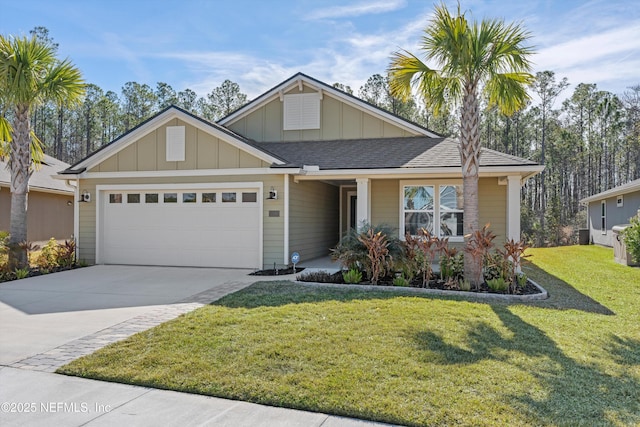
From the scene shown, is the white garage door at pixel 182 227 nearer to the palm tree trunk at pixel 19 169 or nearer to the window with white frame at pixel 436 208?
the palm tree trunk at pixel 19 169

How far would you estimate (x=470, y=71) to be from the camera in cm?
842

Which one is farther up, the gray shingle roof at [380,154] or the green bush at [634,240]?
the gray shingle roof at [380,154]

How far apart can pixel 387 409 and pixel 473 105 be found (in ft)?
22.5

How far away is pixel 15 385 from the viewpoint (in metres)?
3.95

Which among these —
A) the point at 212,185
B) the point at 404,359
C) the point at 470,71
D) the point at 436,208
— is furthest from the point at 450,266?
the point at 212,185

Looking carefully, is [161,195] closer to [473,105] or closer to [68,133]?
[473,105]

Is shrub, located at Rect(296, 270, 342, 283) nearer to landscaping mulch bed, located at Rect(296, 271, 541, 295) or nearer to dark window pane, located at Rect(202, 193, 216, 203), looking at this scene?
landscaping mulch bed, located at Rect(296, 271, 541, 295)

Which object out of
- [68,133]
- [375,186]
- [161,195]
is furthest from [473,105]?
[68,133]

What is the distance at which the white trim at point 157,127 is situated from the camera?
36.1 ft

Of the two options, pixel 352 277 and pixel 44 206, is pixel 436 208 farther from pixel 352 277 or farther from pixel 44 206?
pixel 44 206

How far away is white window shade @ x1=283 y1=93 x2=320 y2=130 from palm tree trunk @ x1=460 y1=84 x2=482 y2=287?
6829 mm

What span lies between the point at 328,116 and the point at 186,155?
5265 millimetres

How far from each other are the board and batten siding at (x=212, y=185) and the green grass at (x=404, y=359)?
3946 millimetres

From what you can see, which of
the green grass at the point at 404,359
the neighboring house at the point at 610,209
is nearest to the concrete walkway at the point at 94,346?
the green grass at the point at 404,359
